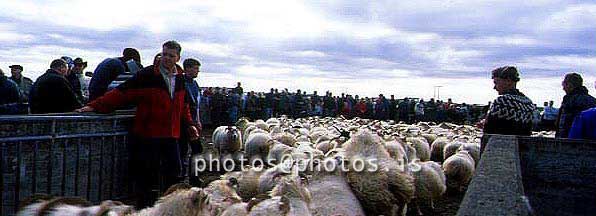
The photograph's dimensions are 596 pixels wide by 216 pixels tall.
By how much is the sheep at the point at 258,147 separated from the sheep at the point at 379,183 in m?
3.94

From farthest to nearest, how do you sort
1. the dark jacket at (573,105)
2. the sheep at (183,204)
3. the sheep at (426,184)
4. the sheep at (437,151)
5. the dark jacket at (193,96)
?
1. the sheep at (437,151)
2. the sheep at (426,184)
3. the dark jacket at (193,96)
4. the dark jacket at (573,105)
5. the sheep at (183,204)

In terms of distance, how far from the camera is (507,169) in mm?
3652

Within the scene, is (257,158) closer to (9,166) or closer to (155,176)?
(155,176)

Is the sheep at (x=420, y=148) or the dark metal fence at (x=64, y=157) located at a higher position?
the dark metal fence at (x=64, y=157)

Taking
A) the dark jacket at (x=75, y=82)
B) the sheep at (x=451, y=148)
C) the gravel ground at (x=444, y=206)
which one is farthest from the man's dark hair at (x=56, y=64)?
the sheep at (x=451, y=148)

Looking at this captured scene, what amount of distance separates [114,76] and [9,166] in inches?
95.0

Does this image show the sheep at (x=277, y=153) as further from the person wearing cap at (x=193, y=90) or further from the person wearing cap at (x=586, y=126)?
the person wearing cap at (x=586, y=126)

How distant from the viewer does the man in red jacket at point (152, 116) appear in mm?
5238

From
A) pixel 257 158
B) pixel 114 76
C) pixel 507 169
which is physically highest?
pixel 114 76

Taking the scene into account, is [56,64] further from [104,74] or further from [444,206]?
[444,206]

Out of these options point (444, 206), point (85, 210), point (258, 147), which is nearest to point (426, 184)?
point (444, 206)

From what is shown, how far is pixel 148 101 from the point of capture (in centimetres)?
530

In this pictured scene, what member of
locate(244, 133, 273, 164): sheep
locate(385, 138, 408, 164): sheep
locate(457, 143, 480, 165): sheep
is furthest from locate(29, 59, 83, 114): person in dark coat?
locate(457, 143, 480, 165): sheep

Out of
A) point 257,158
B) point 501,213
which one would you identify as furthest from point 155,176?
point 257,158
